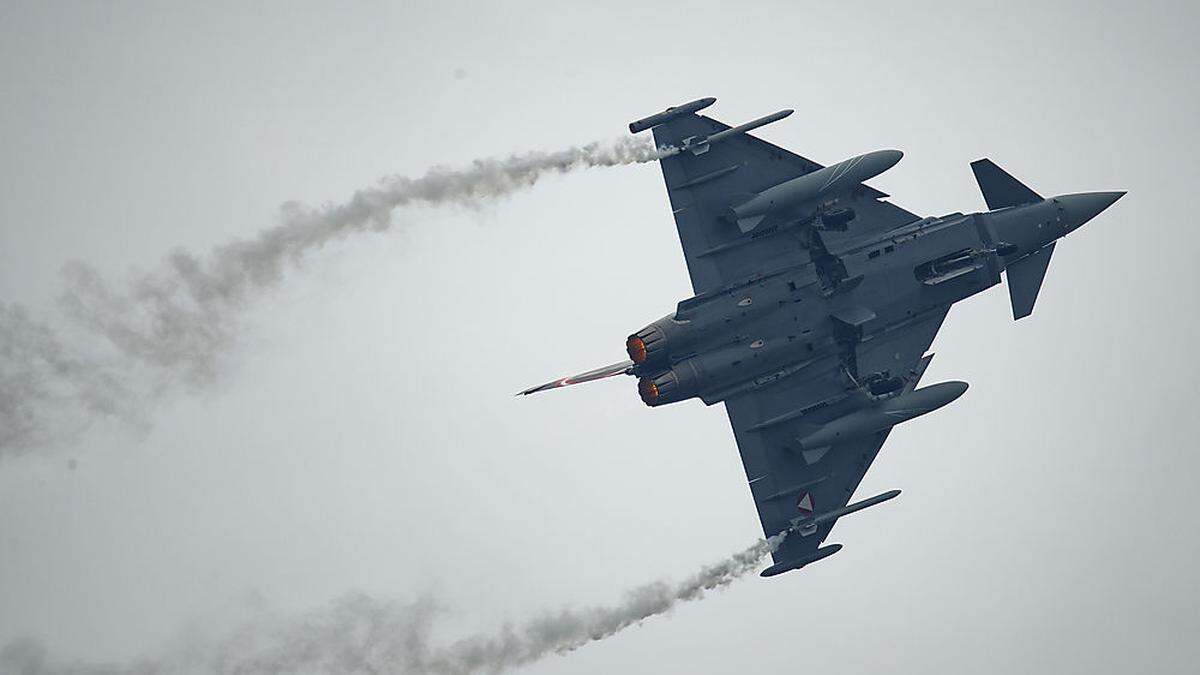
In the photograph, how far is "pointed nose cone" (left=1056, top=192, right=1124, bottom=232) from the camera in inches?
2763

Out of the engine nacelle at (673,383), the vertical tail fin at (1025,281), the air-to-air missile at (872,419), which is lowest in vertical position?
the air-to-air missile at (872,419)

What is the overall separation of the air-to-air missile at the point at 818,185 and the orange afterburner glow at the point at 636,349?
14.6ft

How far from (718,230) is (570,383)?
6.00 m

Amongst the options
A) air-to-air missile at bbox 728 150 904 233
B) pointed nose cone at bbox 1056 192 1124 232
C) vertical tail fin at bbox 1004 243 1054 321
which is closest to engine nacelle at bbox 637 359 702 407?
air-to-air missile at bbox 728 150 904 233

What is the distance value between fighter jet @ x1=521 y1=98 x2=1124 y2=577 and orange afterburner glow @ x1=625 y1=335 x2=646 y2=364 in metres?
0.06

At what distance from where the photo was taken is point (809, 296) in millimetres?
67500

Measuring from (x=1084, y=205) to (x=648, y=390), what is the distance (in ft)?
47.1

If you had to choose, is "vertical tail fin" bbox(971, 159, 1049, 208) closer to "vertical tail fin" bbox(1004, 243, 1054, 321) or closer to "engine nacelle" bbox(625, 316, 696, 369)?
"vertical tail fin" bbox(1004, 243, 1054, 321)

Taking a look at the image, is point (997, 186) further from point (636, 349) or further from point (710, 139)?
point (636, 349)

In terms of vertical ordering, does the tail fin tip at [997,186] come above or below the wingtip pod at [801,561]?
above

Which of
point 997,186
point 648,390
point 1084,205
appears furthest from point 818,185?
point 1084,205

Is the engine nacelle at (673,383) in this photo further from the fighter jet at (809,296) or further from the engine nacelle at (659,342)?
the engine nacelle at (659,342)

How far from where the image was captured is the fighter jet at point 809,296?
219ft

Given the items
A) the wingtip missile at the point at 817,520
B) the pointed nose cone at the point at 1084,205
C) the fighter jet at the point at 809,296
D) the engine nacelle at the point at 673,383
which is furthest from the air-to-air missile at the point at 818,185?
the wingtip missile at the point at 817,520
